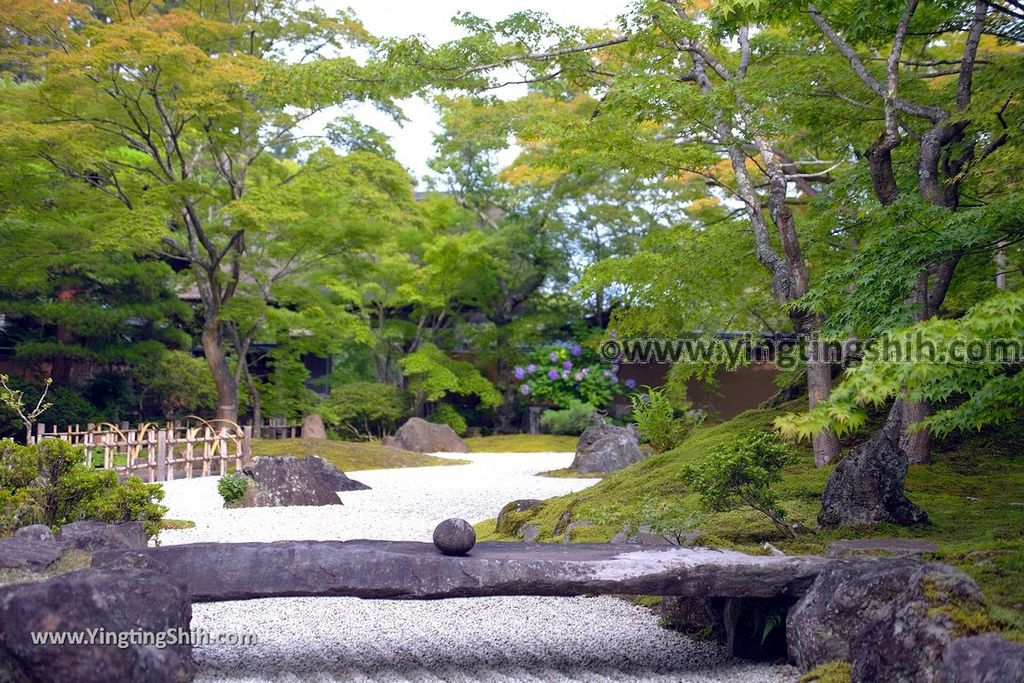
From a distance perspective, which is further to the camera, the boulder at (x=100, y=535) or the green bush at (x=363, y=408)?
the green bush at (x=363, y=408)

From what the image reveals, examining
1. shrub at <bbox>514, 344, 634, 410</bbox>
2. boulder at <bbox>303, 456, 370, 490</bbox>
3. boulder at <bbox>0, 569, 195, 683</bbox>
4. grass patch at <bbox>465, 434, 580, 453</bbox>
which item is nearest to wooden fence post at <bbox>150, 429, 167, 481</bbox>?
boulder at <bbox>303, 456, 370, 490</bbox>

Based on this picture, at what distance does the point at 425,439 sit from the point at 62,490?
11932 millimetres

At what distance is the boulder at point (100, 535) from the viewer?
538 centimetres

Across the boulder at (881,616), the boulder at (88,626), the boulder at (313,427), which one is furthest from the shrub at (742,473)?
the boulder at (313,427)

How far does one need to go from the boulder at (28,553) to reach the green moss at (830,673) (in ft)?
12.5

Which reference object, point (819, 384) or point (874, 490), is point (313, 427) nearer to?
point (819, 384)

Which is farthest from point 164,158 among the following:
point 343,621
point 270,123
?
point 343,621

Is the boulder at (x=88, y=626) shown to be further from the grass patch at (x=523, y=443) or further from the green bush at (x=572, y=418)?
the green bush at (x=572, y=418)

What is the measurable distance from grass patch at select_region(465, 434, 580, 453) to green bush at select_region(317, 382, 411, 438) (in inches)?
71.6

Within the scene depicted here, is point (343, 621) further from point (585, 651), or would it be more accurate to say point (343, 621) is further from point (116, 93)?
point (116, 93)

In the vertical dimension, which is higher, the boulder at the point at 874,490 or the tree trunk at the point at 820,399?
the tree trunk at the point at 820,399

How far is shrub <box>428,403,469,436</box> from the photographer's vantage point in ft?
68.9

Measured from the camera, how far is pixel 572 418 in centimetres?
2056

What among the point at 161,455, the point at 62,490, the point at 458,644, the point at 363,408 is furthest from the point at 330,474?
the point at 363,408
